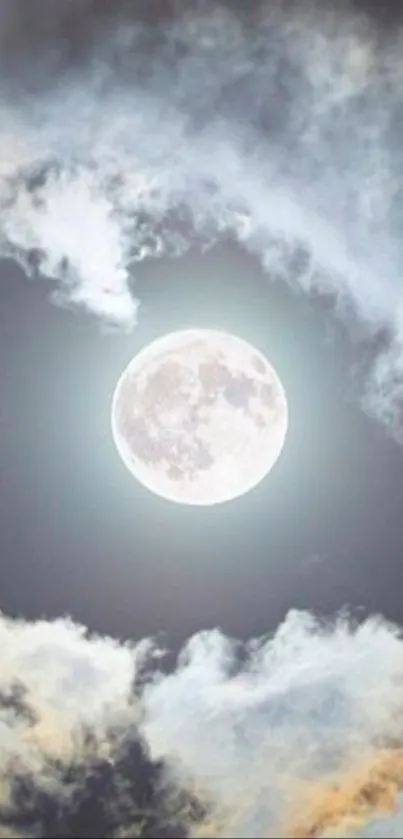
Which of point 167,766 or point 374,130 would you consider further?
point 167,766

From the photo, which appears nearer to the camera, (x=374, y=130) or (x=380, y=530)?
(x=374, y=130)

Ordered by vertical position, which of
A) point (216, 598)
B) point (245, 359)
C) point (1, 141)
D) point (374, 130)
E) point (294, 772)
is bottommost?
point (294, 772)

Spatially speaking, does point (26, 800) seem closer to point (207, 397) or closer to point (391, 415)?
point (207, 397)

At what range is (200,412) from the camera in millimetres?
2906

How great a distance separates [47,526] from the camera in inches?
121

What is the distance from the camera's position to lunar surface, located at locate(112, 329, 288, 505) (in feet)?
9.58

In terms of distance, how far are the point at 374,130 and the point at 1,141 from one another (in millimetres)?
1058

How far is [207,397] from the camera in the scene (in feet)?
9.55

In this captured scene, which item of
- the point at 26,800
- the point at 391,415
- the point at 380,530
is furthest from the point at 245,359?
the point at 26,800

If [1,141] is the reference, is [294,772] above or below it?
below

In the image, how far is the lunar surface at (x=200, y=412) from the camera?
9.58 feet

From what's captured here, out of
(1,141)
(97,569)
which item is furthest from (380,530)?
(1,141)

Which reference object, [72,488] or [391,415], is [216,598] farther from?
[391,415]

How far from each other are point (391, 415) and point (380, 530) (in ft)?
1.15
